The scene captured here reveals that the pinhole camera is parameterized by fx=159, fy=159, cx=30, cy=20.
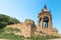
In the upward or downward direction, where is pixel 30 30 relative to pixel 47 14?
downward

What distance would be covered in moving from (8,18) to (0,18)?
2.37m

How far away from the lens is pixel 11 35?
1895 centimetres

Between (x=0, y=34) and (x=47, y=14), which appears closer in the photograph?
(x=0, y=34)

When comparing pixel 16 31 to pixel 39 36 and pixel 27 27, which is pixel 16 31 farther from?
pixel 39 36

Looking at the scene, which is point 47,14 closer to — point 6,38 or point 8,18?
point 8,18

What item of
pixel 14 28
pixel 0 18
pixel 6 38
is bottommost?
pixel 6 38

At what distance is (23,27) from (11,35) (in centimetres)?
175

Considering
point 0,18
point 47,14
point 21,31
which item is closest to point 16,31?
point 21,31

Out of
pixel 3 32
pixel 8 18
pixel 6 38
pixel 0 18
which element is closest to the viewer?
pixel 6 38

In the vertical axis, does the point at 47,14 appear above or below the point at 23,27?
above

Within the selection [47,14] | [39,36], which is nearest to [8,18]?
[47,14]

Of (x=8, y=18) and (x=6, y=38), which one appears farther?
(x=8, y=18)

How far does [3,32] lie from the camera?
64.5ft

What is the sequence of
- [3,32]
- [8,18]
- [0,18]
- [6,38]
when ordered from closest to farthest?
[6,38]
[3,32]
[0,18]
[8,18]
